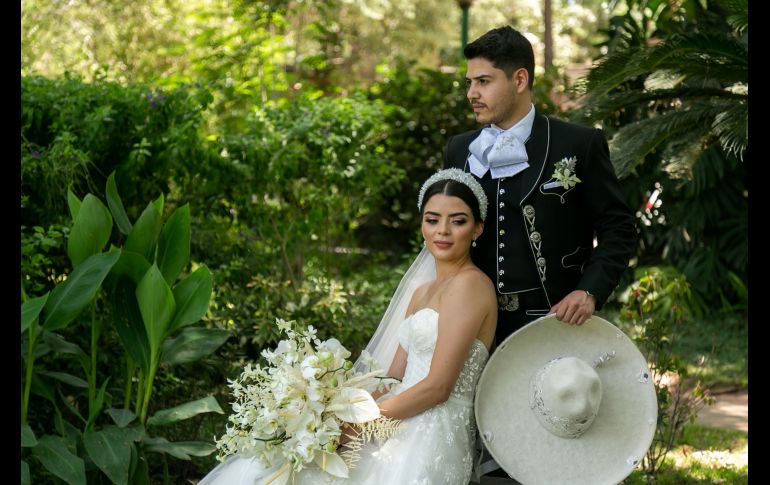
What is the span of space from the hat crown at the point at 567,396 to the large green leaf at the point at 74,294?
5.78 feet

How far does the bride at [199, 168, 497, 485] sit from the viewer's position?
3.20 metres

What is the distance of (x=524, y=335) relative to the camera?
3.29 m

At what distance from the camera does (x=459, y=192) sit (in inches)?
131

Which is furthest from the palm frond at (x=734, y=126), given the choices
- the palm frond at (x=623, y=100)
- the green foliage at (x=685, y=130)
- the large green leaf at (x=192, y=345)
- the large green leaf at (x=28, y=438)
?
the large green leaf at (x=28, y=438)

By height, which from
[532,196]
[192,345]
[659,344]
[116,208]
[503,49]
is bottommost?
[659,344]

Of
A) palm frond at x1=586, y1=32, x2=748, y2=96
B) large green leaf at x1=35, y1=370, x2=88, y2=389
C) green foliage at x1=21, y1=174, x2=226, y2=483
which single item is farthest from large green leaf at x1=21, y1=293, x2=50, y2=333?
palm frond at x1=586, y1=32, x2=748, y2=96

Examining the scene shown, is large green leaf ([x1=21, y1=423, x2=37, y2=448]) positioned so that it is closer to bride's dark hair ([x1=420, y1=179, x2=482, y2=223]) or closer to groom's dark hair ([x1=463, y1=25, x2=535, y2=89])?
bride's dark hair ([x1=420, y1=179, x2=482, y2=223])

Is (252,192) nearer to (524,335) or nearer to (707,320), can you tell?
(524,335)

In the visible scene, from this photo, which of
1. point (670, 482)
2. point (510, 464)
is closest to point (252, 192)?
point (670, 482)

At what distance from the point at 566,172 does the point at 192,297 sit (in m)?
1.68

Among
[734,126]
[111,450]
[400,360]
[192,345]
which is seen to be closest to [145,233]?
[192,345]

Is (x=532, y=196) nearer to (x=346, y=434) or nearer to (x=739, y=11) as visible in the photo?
(x=346, y=434)

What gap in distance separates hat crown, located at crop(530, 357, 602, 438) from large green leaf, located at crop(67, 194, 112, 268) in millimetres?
1928
